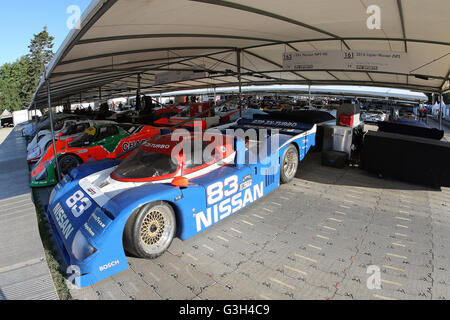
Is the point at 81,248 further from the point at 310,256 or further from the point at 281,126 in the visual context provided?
the point at 281,126

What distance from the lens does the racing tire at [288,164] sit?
534 centimetres

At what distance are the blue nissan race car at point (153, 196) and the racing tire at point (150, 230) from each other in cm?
1

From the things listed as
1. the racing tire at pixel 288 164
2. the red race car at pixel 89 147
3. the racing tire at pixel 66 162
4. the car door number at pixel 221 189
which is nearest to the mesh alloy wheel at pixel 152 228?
the car door number at pixel 221 189

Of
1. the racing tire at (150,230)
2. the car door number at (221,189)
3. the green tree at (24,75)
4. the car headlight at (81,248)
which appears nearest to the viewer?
the car headlight at (81,248)

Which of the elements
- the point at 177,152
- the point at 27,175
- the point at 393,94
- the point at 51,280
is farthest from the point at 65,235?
the point at 393,94

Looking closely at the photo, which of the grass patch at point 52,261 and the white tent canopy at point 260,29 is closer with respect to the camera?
the grass patch at point 52,261

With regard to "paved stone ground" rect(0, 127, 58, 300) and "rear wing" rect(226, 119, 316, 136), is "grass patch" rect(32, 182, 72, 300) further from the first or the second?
→ "rear wing" rect(226, 119, 316, 136)

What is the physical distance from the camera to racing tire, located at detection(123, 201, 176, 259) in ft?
9.55

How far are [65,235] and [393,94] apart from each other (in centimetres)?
1543

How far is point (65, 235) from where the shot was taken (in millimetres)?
3016

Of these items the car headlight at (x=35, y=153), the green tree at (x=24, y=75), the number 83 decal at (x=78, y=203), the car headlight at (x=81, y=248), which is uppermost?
the green tree at (x=24, y=75)

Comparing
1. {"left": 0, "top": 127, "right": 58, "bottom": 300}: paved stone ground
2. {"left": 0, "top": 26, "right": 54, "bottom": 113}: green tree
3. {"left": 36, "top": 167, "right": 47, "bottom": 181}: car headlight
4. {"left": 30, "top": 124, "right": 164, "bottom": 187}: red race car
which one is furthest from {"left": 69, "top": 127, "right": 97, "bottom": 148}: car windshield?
{"left": 0, "top": 26, "right": 54, "bottom": 113}: green tree

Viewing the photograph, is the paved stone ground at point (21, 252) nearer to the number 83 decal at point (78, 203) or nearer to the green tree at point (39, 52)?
the number 83 decal at point (78, 203)
